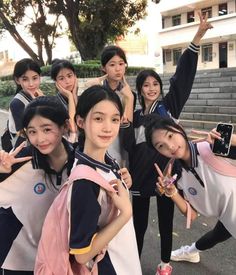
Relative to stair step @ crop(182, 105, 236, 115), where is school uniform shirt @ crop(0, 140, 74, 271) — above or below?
above

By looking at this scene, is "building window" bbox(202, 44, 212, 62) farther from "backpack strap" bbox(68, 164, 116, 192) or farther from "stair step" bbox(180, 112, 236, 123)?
"backpack strap" bbox(68, 164, 116, 192)

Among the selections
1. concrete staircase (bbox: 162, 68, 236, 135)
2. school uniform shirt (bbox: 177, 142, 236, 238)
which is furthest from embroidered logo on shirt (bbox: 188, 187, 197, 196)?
concrete staircase (bbox: 162, 68, 236, 135)

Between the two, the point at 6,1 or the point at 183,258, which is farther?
the point at 6,1

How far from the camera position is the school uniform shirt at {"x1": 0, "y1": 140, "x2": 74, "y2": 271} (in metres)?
1.78

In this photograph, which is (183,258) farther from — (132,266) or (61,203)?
(61,203)

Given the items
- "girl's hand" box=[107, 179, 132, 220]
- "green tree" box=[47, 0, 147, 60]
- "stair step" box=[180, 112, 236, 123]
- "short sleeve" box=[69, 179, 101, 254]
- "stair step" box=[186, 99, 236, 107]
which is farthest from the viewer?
"green tree" box=[47, 0, 147, 60]

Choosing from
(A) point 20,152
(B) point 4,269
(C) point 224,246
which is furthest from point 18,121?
(C) point 224,246

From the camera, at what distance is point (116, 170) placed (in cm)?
167

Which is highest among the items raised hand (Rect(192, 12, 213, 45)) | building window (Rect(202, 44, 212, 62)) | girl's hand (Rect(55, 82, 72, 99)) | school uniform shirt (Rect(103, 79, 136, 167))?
building window (Rect(202, 44, 212, 62))

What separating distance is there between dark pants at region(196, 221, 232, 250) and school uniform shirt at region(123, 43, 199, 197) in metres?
0.57

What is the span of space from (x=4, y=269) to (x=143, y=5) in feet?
56.9

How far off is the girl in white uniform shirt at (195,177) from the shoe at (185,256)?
882mm

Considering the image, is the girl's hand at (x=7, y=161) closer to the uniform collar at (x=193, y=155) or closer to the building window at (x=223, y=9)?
the uniform collar at (x=193, y=155)

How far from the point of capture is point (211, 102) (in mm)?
9086
